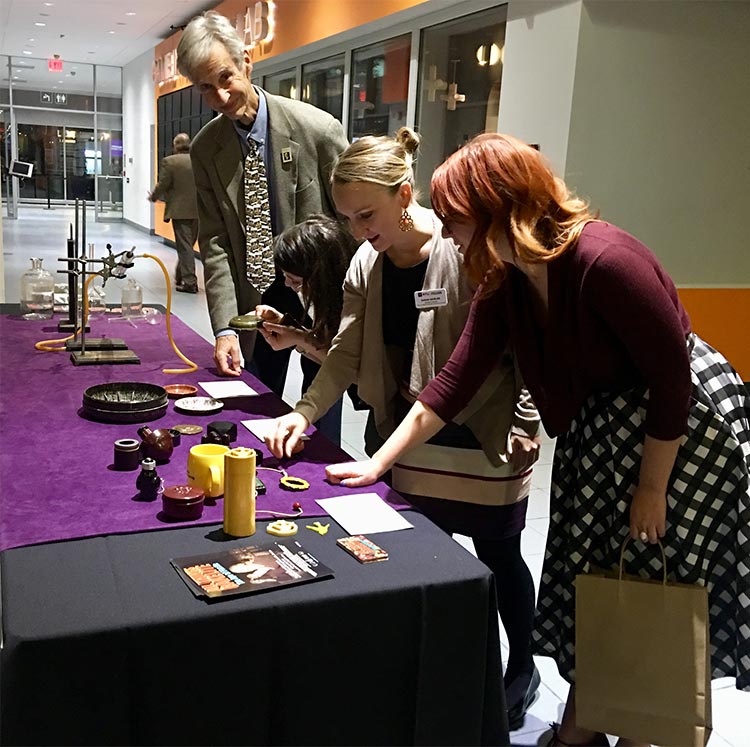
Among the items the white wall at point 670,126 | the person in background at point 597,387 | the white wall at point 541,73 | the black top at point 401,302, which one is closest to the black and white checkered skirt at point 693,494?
the person in background at point 597,387

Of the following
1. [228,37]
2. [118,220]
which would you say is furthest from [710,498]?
[118,220]

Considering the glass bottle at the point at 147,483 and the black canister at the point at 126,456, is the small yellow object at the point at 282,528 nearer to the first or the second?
the glass bottle at the point at 147,483

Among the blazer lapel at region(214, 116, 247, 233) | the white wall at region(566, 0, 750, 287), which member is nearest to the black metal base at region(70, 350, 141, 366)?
the blazer lapel at region(214, 116, 247, 233)

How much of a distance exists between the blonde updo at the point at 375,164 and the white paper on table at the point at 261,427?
0.56m

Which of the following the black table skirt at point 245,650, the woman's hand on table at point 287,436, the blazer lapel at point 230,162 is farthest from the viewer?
the blazer lapel at point 230,162

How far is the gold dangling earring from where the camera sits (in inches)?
67.9

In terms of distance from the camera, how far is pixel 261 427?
187 cm

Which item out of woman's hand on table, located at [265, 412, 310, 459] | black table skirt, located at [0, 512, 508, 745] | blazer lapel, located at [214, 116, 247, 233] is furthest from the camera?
blazer lapel, located at [214, 116, 247, 233]

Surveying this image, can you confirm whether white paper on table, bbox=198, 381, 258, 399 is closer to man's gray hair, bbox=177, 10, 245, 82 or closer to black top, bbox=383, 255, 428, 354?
black top, bbox=383, 255, 428, 354

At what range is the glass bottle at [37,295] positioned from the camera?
3.09m

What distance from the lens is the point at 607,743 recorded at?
1775 mm

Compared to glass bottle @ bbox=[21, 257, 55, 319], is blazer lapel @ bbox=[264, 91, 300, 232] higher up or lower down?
higher up

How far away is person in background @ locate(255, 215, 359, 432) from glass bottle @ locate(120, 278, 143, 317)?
113 cm

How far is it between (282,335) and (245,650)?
1240 mm
